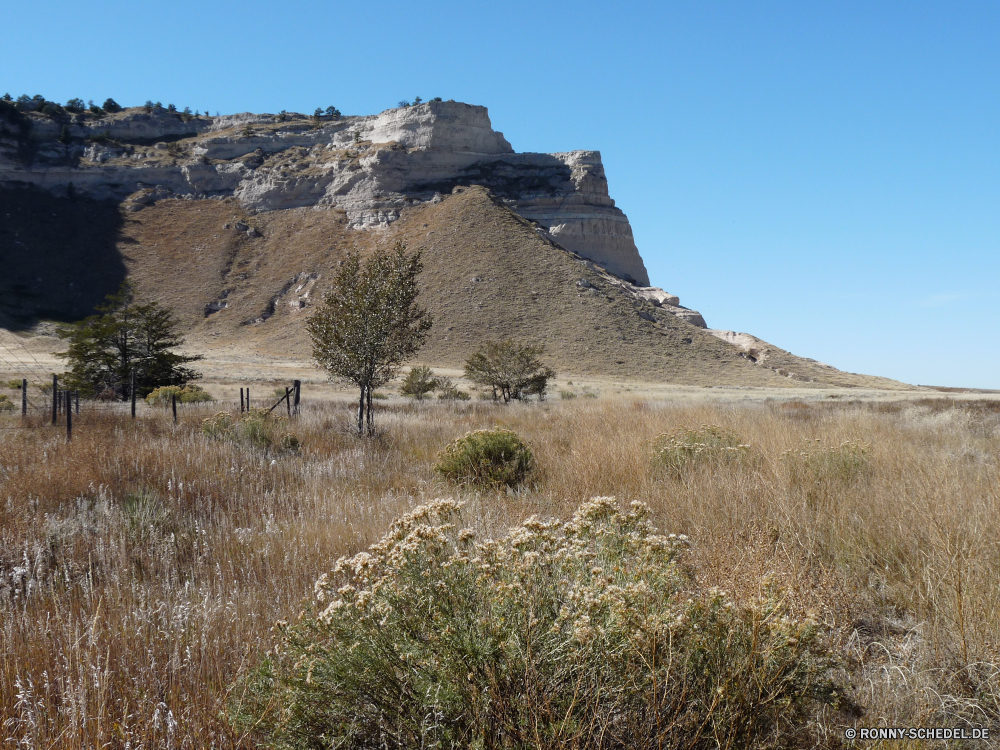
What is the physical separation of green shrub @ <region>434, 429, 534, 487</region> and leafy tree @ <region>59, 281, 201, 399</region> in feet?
61.3

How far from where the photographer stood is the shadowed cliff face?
6638 cm

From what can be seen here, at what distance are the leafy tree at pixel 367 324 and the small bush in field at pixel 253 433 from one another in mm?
3212

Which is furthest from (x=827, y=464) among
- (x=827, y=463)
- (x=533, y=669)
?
(x=533, y=669)

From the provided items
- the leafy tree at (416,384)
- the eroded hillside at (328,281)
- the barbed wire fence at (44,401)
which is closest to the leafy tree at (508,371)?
the leafy tree at (416,384)

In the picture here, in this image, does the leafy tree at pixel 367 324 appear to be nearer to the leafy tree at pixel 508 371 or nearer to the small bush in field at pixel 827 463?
the small bush in field at pixel 827 463

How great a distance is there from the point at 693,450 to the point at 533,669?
5162 millimetres

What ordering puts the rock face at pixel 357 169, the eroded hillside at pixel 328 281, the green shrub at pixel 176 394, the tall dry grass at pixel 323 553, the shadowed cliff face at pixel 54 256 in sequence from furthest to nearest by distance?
1. the rock face at pixel 357 169
2. the shadowed cliff face at pixel 54 256
3. the eroded hillside at pixel 328 281
4. the green shrub at pixel 176 394
5. the tall dry grass at pixel 323 553

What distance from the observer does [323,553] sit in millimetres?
3877

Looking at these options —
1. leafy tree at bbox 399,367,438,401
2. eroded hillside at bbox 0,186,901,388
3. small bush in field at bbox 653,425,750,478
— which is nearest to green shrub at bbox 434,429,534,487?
small bush in field at bbox 653,425,750,478

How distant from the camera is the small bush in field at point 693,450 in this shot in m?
6.13

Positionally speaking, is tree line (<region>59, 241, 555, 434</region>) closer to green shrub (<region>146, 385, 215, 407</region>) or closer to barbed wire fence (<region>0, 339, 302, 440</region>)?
green shrub (<region>146, 385, 215, 407</region>)

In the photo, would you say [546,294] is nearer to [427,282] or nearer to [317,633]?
[427,282]

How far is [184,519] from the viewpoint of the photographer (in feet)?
16.1

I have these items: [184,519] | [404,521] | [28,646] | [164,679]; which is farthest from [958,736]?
[184,519]
